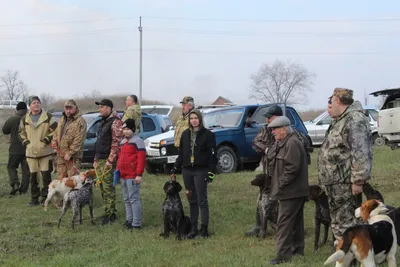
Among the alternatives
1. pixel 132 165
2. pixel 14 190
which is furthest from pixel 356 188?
pixel 14 190

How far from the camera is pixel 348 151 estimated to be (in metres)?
5.28

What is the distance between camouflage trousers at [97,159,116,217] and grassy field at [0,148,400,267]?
0.26m

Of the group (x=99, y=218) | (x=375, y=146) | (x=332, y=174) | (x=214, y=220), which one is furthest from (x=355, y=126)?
(x=375, y=146)

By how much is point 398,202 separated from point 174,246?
13.9 feet

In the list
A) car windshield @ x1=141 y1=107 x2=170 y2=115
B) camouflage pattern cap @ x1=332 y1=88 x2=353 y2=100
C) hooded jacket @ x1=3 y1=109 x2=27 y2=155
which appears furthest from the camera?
car windshield @ x1=141 y1=107 x2=170 y2=115

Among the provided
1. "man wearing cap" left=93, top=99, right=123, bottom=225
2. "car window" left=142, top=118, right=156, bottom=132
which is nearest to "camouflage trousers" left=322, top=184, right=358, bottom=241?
"man wearing cap" left=93, top=99, right=123, bottom=225

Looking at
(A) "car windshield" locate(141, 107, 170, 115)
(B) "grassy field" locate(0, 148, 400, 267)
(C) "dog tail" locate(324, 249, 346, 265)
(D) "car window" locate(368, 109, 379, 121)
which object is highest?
(A) "car windshield" locate(141, 107, 170, 115)

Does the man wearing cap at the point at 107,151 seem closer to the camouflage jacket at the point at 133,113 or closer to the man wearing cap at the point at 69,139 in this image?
the man wearing cap at the point at 69,139

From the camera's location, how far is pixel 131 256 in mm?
5977

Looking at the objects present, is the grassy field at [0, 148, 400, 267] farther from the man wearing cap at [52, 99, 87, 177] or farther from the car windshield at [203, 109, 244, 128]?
the car windshield at [203, 109, 244, 128]

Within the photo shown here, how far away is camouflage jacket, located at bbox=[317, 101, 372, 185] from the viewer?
16.9ft

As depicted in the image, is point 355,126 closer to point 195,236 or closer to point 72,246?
point 195,236

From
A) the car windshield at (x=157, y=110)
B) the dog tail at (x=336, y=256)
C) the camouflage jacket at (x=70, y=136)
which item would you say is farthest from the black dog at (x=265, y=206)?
the car windshield at (x=157, y=110)

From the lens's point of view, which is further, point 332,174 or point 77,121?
point 77,121
